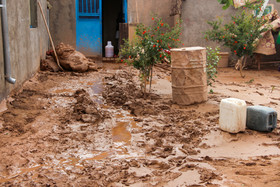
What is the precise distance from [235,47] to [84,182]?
6.99 m

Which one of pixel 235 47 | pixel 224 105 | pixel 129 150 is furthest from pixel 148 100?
pixel 235 47

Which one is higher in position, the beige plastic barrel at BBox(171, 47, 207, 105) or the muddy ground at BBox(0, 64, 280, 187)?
the beige plastic barrel at BBox(171, 47, 207, 105)

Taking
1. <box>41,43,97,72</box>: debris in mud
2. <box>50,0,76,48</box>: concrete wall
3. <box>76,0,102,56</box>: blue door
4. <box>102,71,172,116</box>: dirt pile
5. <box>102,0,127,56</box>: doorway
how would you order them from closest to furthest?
<box>102,71,172,116</box>: dirt pile
<box>41,43,97,72</box>: debris in mud
<box>50,0,76,48</box>: concrete wall
<box>76,0,102,56</box>: blue door
<box>102,0,127,56</box>: doorway

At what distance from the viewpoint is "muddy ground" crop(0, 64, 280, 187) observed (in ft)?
10.4

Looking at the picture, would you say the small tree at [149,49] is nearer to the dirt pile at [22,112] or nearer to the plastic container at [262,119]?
the dirt pile at [22,112]

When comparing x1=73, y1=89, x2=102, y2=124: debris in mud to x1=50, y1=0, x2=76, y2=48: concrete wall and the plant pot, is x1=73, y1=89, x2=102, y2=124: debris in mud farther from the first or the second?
the plant pot

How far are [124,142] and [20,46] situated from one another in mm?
3541

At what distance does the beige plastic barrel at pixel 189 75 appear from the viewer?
229 inches

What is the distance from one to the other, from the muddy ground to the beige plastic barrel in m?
0.24

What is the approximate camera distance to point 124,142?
423cm

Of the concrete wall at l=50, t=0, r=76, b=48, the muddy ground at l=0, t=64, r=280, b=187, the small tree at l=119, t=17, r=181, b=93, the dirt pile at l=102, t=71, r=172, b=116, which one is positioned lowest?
the muddy ground at l=0, t=64, r=280, b=187

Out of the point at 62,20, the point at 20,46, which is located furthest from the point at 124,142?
the point at 62,20

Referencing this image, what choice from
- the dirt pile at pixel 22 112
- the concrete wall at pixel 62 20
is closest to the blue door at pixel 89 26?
the concrete wall at pixel 62 20

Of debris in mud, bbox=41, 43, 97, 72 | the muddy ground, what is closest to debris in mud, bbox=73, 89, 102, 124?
the muddy ground
